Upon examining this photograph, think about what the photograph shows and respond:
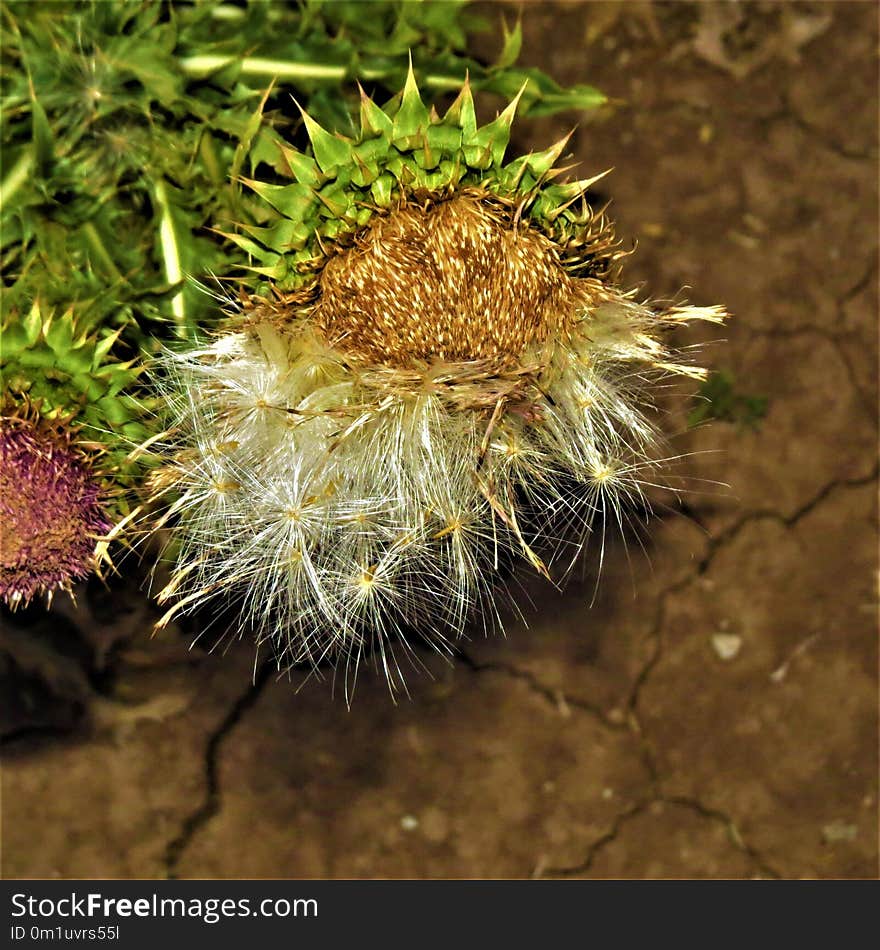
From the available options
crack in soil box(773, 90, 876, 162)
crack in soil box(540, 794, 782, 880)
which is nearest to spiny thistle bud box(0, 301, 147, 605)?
crack in soil box(540, 794, 782, 880)

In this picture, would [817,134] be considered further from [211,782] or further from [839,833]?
[211,782]

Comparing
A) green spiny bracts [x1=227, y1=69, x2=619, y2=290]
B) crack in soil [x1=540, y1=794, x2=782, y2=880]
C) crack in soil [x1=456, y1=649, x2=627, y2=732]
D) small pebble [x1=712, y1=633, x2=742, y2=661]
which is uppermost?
green spiny bracts [x1=227, y1=69, x2=619, y2=290]

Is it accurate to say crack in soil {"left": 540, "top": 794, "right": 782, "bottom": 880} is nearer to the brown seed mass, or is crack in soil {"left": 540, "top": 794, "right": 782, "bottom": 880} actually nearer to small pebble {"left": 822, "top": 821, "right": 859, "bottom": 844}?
small pebble {"left": 822, "top": 821, "right": 859, "bottom": 844}

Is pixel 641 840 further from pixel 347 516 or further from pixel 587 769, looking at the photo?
pixel 347 516

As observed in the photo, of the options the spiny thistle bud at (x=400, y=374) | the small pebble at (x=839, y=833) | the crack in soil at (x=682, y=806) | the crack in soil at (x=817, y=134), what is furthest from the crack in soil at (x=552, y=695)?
the crack in soil at (x=817, y=134)

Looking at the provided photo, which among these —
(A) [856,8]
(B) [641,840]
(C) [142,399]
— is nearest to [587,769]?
(B) [641,840]

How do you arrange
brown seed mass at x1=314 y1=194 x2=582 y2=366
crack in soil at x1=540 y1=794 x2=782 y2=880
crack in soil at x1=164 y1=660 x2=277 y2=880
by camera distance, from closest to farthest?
brown seed mass at x1=314 y1=194 x2=582 y2=366
crack in soil at x1=164 y1=660 x2=277 y2=880
crack in soil at x1=540 y1=794 x2=782 y2=880

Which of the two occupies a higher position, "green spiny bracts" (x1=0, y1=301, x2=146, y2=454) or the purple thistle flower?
"green spiny bracts" (x1=0, y1=301, x2=146, y2=454)

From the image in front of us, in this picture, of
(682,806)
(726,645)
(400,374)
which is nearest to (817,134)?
(726,645)
